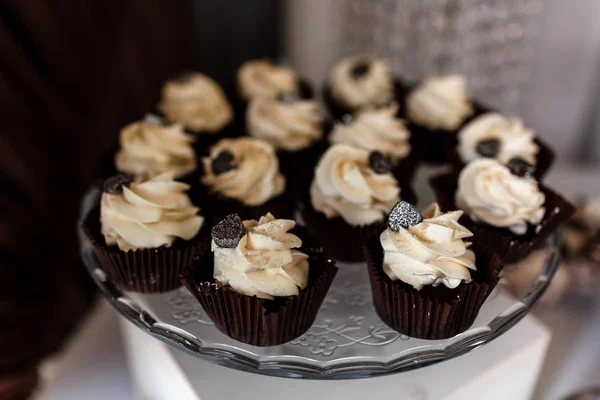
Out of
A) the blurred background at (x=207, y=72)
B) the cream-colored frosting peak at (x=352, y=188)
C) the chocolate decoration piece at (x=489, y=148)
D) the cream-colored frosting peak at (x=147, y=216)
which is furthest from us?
the blurred background at (x=207, y=72)

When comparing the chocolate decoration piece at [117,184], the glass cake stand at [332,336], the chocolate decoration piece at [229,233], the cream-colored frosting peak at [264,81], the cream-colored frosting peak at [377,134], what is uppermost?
the chocolate decoration piece at [229,233]

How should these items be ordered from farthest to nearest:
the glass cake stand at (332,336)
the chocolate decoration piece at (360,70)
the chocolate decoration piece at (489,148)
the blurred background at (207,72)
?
the chocolate decoration piece at (360,70), the blurred background at (207,72), the chocolate decoration piece at (489,148), the glass cake stand at (332,336)

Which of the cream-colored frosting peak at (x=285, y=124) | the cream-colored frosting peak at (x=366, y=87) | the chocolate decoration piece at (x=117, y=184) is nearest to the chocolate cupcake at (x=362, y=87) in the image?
the cream-colored frosting peak at (x=366, y=87)

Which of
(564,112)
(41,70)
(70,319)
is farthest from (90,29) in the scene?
(564,112)

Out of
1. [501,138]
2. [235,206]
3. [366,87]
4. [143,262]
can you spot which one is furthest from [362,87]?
[143,262]

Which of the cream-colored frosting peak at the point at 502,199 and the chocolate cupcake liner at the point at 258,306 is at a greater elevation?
the cream-colored frosting peak at the point at 502,199

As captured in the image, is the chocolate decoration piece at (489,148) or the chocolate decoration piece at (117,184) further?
the chocolate decoration piece at (489,148)

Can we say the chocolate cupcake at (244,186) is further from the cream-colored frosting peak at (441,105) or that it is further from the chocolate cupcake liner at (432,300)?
the cream-colored frosting peak at (441,105)
